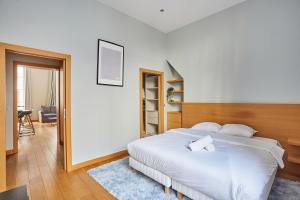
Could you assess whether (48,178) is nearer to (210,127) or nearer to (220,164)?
(220,164)

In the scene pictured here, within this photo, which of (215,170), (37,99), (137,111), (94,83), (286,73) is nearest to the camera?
(215,170)

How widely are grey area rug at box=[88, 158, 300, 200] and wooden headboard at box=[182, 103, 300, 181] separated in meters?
0.43

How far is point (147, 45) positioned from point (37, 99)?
710 centimetres

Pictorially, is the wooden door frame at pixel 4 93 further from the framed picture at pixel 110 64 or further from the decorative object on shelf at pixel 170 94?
the decorative object on shelf at pixel 170 94

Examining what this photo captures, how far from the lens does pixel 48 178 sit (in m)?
2.38

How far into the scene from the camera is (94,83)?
297cm

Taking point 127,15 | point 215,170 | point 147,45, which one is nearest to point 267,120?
point 215,170

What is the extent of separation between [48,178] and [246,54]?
4.21 metres

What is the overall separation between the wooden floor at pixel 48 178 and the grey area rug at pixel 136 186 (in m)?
0.13

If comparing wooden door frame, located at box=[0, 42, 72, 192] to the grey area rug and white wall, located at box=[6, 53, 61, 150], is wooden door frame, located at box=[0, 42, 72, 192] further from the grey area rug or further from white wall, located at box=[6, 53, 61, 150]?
white wall, located at box=[6, 53, 61, 150]

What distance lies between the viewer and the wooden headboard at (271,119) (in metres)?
2.46

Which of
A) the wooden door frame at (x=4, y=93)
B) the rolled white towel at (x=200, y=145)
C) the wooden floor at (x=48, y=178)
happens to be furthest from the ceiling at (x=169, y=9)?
the wooden floor at (x=48, y=178)

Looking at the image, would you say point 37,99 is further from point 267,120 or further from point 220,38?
point 267,120

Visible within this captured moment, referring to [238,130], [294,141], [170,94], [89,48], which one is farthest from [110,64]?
[294,141]
